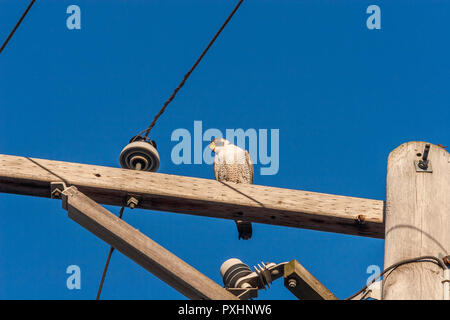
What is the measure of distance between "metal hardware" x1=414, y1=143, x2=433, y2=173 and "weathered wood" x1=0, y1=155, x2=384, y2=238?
634 mm

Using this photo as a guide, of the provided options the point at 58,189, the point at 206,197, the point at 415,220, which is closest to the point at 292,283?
the point at 415,220

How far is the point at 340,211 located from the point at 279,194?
0.43 metres

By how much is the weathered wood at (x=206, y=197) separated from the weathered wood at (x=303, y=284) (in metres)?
0.79

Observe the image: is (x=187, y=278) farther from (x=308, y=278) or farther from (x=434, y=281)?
(x=434, y=281)

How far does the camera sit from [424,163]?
5309mm

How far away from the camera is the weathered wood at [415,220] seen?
15.6 ft

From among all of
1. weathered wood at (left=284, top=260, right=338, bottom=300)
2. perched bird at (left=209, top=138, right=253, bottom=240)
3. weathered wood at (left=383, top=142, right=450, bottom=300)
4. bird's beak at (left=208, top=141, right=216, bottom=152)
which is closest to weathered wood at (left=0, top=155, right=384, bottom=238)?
weathered wood at (left=383, top=142, right=450, bottom=300)

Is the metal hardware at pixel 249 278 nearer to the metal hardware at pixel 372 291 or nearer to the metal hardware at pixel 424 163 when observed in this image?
the metal hardware at pixel 372 291

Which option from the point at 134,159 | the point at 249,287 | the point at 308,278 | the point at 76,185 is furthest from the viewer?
the point at 134,159

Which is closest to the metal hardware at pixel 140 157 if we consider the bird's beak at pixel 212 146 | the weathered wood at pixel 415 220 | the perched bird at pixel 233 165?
the weathered wood at pixel 415 220

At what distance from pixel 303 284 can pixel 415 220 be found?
2.42 ft

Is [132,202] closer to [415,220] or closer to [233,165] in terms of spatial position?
[415,220]

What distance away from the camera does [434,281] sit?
4.74 m
